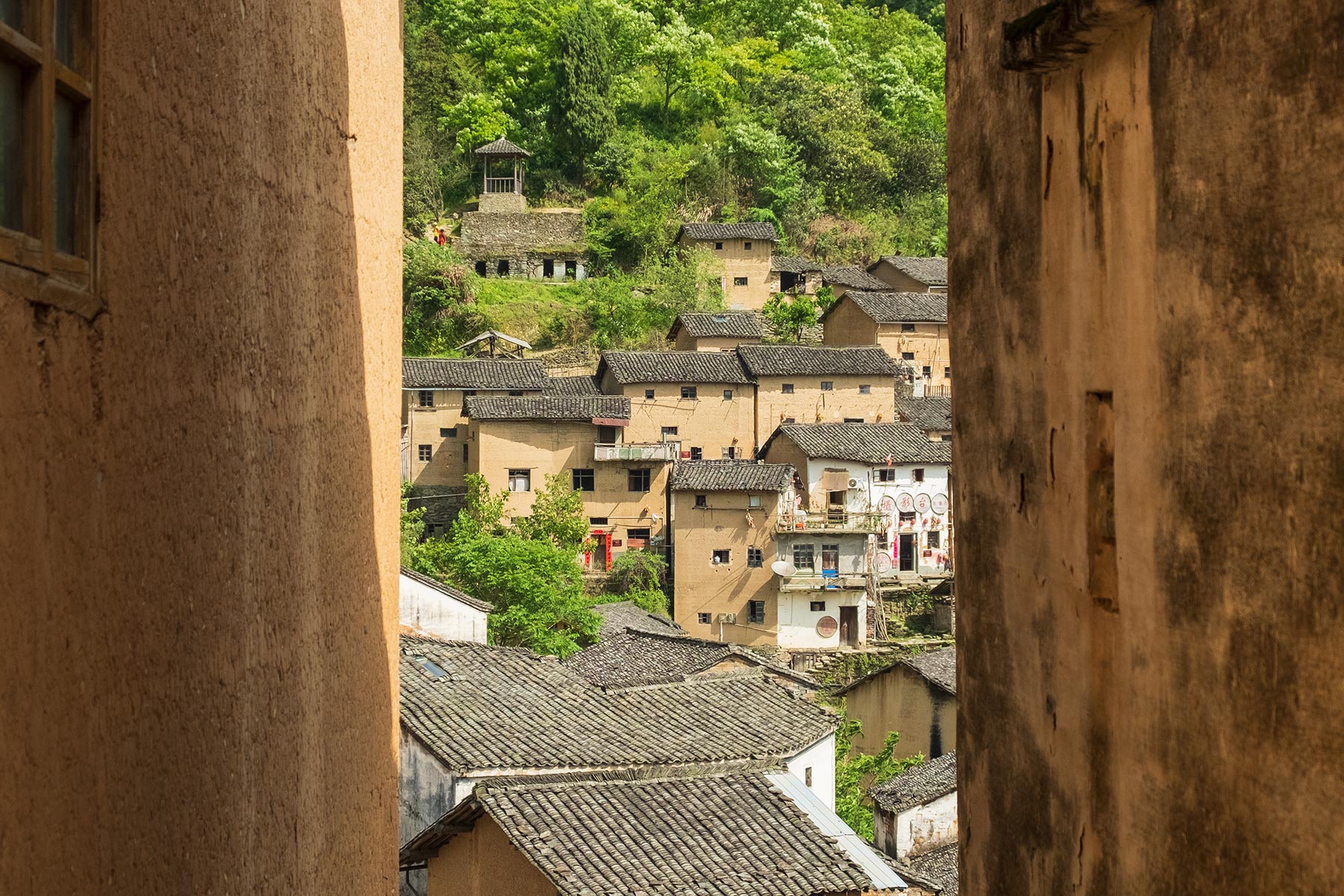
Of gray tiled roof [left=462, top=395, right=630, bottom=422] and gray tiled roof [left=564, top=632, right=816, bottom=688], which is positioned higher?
gray tiled roof [left=462, top=395, right=630, bottom=422]

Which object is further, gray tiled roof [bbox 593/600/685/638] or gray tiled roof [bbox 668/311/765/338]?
gray tiled roof [bbox 668/311/765/338]

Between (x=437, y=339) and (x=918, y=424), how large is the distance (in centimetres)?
1578

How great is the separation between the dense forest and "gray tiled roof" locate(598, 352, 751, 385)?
9.71 meters

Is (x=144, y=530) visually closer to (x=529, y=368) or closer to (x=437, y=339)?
(x=529, y=368)

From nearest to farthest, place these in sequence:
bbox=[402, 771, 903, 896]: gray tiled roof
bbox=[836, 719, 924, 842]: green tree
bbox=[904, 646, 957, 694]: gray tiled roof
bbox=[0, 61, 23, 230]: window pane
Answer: bbox=[0, 61, 23, 230]: window pane
bbox=[402, 771, 903, 896]: gray tiled roof
bbox=[836, 719, 924, 842]: green tree
bbox=[904, 646, 957, 694]: gray tiled roof

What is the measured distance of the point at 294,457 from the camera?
4566 mm

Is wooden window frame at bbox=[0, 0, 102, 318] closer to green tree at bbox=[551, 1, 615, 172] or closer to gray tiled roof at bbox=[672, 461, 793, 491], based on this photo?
gray tiled roof at bbox=[672, 461, 793, 491]

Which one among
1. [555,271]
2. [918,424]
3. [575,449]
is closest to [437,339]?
[555,271]

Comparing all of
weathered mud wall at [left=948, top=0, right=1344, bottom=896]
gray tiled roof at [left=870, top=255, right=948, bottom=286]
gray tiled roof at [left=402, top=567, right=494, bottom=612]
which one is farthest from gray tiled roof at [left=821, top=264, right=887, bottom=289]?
weathered mud wall at [left=948, top=0, right=1344, bottom=896]

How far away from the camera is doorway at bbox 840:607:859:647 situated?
1400 inches

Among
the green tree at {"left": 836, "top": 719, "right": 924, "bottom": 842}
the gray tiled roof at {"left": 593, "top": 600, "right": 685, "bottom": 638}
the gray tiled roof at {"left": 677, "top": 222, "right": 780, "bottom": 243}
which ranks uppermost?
→ the gray tiled roof at {"left": 677, "top": 222, "right": 780, "bottom": 243}

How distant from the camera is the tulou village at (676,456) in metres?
13.5

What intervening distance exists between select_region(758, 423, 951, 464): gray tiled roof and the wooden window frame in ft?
110

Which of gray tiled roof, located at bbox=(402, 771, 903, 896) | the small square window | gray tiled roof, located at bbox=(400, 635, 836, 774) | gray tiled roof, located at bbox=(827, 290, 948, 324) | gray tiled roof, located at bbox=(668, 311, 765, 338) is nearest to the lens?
gray tiled roof, located at bbox=(402, 771, 903, 896)
